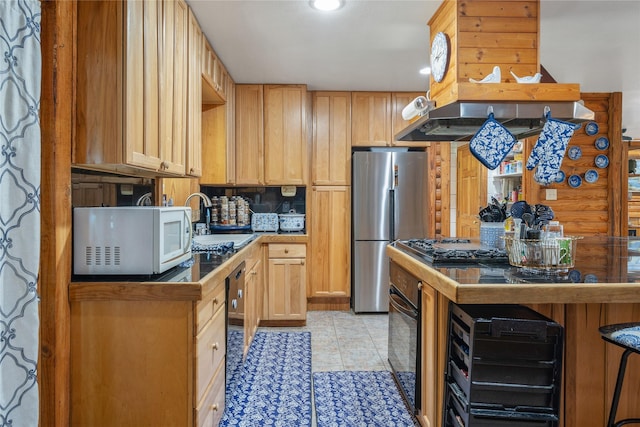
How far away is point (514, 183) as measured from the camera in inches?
220

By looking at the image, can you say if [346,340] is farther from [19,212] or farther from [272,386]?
[19,212]

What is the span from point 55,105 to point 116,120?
20 cm

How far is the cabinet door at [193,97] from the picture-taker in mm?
2617

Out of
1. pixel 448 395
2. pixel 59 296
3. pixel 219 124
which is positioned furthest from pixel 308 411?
pixel 219 124

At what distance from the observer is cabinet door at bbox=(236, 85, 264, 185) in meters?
4.34

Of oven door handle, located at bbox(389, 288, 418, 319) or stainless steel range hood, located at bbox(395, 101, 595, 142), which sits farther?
stainless steel range hood, located at bbox(395, 101, 595, 142)

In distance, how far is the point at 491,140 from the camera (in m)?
2.30

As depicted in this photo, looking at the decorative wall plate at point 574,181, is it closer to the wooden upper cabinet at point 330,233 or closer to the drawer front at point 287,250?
the wooden upper cabinet at point 330,233

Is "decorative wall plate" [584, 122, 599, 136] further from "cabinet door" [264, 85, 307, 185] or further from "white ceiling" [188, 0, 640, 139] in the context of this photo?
"cabinet door" [264, 85, 307, 185]

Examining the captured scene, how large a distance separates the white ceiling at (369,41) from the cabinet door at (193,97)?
12cm

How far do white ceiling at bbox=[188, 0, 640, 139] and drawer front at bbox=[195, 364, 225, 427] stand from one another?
2139mm

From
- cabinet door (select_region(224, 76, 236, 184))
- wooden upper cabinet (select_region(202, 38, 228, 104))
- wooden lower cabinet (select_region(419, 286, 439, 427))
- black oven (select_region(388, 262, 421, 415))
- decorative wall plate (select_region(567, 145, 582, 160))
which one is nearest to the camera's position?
wooden lower cabinet (select_region(419, 286, 439, 427))

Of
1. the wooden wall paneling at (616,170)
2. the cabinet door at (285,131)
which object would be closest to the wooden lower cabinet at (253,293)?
the cabinet door at (285,131)

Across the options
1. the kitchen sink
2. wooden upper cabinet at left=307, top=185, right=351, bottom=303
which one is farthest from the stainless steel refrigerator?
the kitchen sink
